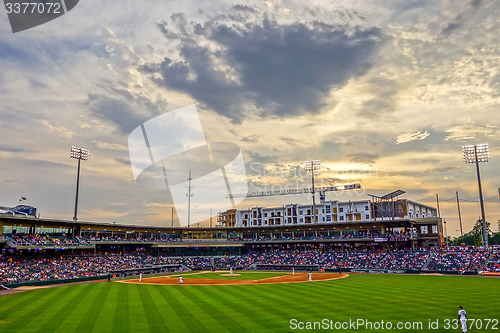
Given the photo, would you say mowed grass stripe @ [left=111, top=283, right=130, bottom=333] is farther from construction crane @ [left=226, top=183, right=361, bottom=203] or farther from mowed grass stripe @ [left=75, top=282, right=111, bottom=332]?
construction crane @ [left=226, top=183, right=361, bottom=203]

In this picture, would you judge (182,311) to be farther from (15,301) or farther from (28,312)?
(15,301)

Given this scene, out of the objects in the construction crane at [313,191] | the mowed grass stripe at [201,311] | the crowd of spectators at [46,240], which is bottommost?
the mowed grass stripe at [201,311]

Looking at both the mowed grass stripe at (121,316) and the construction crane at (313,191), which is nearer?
the mowed grass stripe at (121,316)

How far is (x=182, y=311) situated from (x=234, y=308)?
4203 millimetres

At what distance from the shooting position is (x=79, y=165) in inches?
2950

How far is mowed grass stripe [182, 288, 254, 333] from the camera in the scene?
2161 cm

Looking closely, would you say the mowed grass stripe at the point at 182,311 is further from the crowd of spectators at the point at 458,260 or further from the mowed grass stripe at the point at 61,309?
the crowd of spectators at the point at 458,260

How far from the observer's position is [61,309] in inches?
1158

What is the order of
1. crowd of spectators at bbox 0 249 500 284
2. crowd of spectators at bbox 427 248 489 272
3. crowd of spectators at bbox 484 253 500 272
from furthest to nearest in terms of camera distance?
crowd of spectators at bbox 427 248 489 272, crowd of spectators at bbox 0 249 500 284, crowd of spectators at bbox 484 253 500 272

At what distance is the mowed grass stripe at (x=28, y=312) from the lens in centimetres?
2350

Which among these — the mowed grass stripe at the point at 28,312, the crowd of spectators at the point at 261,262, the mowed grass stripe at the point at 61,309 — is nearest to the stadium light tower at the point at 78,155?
the crowd of spectators at the point at 261,262

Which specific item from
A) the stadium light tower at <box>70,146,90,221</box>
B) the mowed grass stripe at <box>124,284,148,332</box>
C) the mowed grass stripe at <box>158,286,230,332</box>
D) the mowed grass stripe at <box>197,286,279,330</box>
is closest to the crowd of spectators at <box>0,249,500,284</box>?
the stadium light tower at <box>70,146,90,221</box>

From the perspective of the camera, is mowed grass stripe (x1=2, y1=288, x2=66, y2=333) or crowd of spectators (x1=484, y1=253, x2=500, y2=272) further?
crowd of spectators (x1=484, y1=253, x2=500, y2=272)

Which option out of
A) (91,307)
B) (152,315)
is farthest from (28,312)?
(152,315)
